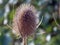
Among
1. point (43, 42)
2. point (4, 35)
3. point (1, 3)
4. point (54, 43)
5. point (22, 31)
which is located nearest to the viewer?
point (22, 31)

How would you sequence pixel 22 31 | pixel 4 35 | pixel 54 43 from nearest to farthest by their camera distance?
pixel 22 31 < pixel 4 35 < pixel 54 43

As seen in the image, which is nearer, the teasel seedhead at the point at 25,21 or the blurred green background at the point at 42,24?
the teasel seedhead at the point at 25,21

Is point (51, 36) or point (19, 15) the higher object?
point (19, 15)

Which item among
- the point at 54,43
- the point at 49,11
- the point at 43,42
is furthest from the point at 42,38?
the point at 49,11

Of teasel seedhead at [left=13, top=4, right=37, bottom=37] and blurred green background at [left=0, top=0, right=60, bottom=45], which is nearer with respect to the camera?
teasel seedhead at [left=13, top=4, right=37, bottom=37]

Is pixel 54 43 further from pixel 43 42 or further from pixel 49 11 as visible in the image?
pixel 49 11
